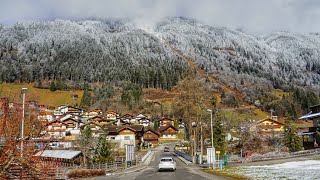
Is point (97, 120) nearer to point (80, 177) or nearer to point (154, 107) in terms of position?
point (154, 107)

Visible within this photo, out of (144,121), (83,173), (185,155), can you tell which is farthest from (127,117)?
(83,173)

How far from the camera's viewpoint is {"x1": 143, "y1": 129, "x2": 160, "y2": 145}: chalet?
12275cm

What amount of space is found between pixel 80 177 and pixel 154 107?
466ft

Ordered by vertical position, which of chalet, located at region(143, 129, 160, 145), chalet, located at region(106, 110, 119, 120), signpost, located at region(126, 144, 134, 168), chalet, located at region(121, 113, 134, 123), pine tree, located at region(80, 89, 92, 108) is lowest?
signpost, located at region(126, 144, 134, 168)

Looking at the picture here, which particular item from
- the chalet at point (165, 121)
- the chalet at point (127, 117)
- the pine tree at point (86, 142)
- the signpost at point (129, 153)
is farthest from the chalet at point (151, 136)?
the signpost at point (129, 153)

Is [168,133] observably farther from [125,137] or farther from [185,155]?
[185,155]

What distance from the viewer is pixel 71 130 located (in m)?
116

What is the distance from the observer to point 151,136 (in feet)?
405

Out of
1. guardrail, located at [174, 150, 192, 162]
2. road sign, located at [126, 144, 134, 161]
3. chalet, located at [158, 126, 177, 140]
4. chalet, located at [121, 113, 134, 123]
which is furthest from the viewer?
chalet, located at [121, 113, 134, 123]

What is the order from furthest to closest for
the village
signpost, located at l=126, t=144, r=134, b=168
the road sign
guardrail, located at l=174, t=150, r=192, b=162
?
guardrail, located at l=174, t=150, r=192, b=162
the road sign
signpost, located at l=126, t=144, r=134, b=168
the village

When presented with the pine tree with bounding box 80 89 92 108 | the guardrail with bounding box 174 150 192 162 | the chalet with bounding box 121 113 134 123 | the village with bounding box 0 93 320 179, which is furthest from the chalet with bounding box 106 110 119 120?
the guardrail with bounding box 174 150 192 162

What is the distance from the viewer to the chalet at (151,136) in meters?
123

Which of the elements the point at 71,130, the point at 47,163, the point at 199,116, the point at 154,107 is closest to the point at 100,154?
the point at 199,116

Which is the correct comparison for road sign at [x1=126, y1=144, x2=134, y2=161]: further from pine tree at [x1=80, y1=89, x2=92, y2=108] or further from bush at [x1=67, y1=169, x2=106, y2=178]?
pine tree at [x1=80, y1=89, x2=92, y2=108]
